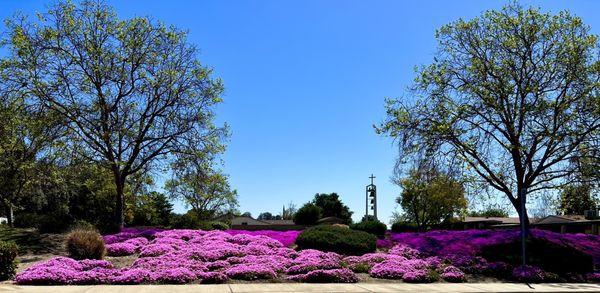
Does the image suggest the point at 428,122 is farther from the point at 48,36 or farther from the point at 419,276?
the point at 48,36

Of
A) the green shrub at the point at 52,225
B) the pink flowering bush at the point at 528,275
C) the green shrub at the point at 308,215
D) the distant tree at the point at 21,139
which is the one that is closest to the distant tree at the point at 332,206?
the green shrub at the point at 308,215

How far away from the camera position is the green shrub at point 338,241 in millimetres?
20453

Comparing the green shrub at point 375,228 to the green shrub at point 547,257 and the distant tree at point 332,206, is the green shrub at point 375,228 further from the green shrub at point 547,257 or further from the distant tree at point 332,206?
the distant tree at point 332,206

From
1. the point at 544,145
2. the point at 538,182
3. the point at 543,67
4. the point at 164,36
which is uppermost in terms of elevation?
the point at 164,36

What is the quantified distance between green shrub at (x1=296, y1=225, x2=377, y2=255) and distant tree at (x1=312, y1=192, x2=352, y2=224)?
254 feet

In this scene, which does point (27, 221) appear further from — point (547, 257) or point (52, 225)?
point (547, 257)

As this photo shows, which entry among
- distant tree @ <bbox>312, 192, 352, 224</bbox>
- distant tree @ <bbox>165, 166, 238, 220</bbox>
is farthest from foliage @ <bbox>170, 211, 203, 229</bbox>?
distant tree @ <bbox>312, 192, 352, 224</bbox>

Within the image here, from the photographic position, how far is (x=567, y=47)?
23469 mm

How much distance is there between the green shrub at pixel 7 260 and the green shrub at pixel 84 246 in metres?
3.15

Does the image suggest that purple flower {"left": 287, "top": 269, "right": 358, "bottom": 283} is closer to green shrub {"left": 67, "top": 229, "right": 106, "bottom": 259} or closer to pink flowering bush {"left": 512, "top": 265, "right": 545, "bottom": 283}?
pink flowering bush {"left": 512, "top": 265, "right": 545, "bottom": 283}

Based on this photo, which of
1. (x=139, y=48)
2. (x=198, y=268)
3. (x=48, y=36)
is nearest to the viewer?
(x=198, y=268)

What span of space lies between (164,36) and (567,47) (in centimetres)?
1791

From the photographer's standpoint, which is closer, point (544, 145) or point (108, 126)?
point (544, 145)

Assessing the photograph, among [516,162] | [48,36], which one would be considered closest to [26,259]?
[48,36]
